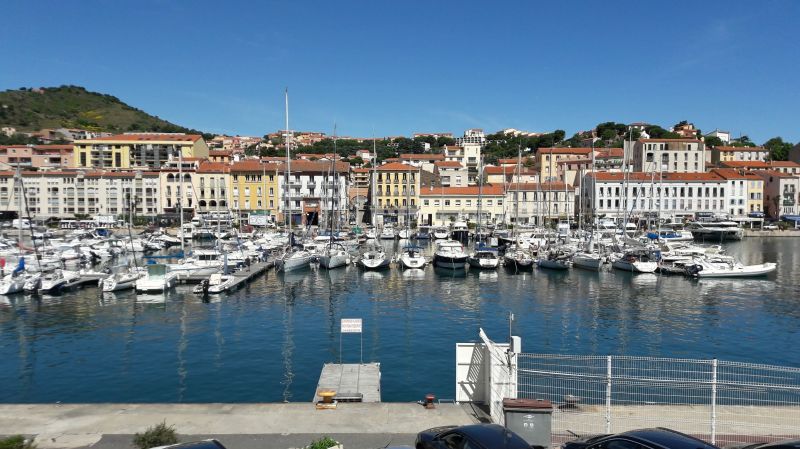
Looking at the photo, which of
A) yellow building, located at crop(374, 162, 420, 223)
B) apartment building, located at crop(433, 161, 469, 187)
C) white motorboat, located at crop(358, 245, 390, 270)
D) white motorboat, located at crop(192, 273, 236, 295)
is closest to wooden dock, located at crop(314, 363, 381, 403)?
white motorboat, located at crop(192, 273, 236, 295)

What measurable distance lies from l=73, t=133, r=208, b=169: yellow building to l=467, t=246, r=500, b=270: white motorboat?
75.0 m

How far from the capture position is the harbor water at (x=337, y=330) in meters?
19.1

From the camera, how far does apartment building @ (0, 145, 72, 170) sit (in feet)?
362

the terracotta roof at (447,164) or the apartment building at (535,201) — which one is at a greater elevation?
the terracotta roof at (447,164)

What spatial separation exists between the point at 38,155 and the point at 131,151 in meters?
20.3

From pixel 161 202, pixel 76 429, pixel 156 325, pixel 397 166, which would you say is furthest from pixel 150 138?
pixel 76 429

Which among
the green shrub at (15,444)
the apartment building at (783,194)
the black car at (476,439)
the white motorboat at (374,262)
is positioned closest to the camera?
the black car at (476,439)

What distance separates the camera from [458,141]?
182875 millimetres

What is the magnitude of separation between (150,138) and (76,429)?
10925 cm

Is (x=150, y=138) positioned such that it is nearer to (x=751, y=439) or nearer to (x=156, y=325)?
(x=156, y=325)

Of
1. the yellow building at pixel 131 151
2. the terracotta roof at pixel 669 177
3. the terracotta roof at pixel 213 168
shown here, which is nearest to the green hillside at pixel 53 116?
the yellow building at pixel 131 151

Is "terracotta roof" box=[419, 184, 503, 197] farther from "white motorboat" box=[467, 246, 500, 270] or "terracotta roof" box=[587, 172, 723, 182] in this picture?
"white motorboat" box=[467, 246, 500, 270]

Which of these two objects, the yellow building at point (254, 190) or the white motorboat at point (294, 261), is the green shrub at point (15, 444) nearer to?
the white motorboat at point (294, 261)

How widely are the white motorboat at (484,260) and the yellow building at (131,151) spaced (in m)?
75.0
